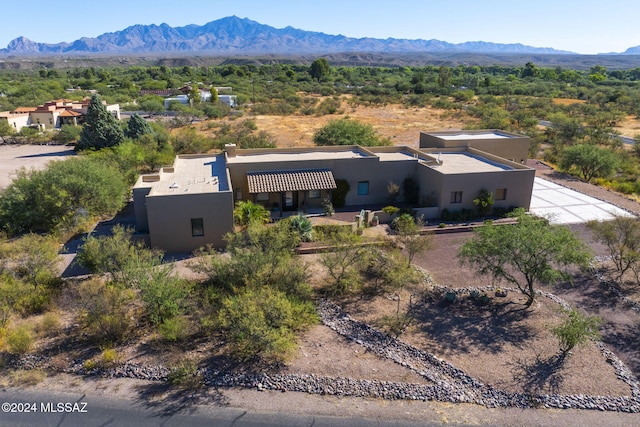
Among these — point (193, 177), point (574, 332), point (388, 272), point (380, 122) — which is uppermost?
point (193, 177)

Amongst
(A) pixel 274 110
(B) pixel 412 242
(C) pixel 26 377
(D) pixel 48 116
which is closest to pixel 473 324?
(B) pixel 412 242

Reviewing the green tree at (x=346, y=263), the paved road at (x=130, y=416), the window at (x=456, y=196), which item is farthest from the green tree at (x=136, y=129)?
the paved road at (x=130, y=416)

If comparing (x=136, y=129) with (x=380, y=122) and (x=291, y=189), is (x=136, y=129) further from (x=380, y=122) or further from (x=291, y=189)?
(x=380, y=122)

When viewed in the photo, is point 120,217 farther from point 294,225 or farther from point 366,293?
point 366,293

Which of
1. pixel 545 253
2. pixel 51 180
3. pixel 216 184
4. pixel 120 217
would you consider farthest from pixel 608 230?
pixel 51 180

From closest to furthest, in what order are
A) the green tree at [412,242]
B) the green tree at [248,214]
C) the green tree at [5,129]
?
1. the green tree at [412,242]
2. the green tree at [248,214]
3. the green tree at [5,129]

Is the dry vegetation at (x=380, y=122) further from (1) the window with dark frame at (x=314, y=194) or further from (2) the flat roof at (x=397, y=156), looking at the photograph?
(1) the window with dark frame at (x=314, y=194)
